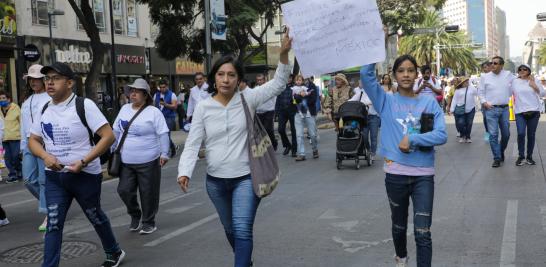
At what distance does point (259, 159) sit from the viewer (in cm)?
423

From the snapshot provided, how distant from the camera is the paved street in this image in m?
5.48

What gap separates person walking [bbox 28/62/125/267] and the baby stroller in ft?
21.6

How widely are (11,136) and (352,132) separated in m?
6.27

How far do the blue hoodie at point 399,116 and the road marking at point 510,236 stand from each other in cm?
141

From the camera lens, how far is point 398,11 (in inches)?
1297

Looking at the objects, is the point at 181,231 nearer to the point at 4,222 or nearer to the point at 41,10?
the point at 4,222

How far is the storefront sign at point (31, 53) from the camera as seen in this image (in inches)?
920

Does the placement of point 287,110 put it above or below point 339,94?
below

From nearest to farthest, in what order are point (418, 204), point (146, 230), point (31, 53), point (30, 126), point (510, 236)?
point (418, 204) < point (510, 236) < point (146, 230) < point (30, 126) < point (31, 53)

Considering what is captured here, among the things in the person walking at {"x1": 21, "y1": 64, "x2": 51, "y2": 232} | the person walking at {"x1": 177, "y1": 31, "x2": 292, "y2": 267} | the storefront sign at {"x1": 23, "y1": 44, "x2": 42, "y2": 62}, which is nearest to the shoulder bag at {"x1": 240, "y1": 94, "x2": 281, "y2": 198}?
the person walking at {"x1": 177, "y1": 31, "x2": 292, "y2": 267}

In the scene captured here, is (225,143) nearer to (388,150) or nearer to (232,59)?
(232,59)

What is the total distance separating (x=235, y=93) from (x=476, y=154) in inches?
369

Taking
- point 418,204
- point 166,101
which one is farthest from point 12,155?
point 418,204

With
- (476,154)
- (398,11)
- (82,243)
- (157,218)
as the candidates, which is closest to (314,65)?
(82,243)
